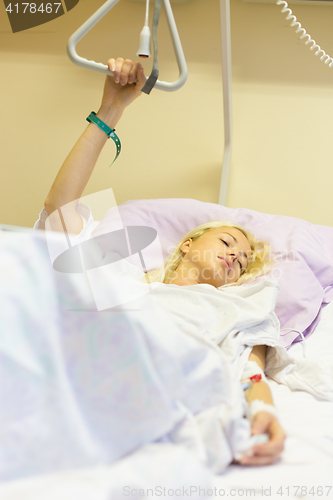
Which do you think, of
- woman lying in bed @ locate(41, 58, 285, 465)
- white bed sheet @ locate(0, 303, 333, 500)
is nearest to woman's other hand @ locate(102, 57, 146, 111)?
woman lying in bed @ locate(41, 58, 285, 465)

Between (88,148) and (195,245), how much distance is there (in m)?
0.37

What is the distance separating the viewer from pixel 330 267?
122 cm

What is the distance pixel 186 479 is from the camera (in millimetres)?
456

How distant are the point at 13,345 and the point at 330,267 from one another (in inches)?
38.0

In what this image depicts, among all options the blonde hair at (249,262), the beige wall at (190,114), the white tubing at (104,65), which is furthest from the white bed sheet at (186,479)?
the beige wall at (190,114)

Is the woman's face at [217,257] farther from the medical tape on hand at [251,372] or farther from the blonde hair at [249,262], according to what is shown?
the medical tape on hand at [251,372]

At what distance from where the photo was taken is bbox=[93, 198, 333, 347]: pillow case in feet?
3.51

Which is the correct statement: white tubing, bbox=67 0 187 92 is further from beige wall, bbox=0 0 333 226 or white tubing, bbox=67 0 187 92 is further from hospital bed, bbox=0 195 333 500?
beige wall, bbox=0 0 333 226

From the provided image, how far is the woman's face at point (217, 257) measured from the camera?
3.48 ft

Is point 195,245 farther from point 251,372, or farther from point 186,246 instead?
point 251,372

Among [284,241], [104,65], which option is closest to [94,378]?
[104,65]

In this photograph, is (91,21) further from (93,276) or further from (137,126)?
(137,126)

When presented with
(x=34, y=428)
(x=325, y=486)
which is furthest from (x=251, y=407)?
(x=34, y=428)

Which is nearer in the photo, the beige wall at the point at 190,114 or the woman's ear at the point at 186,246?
the woman's ear at the point at 186,246
